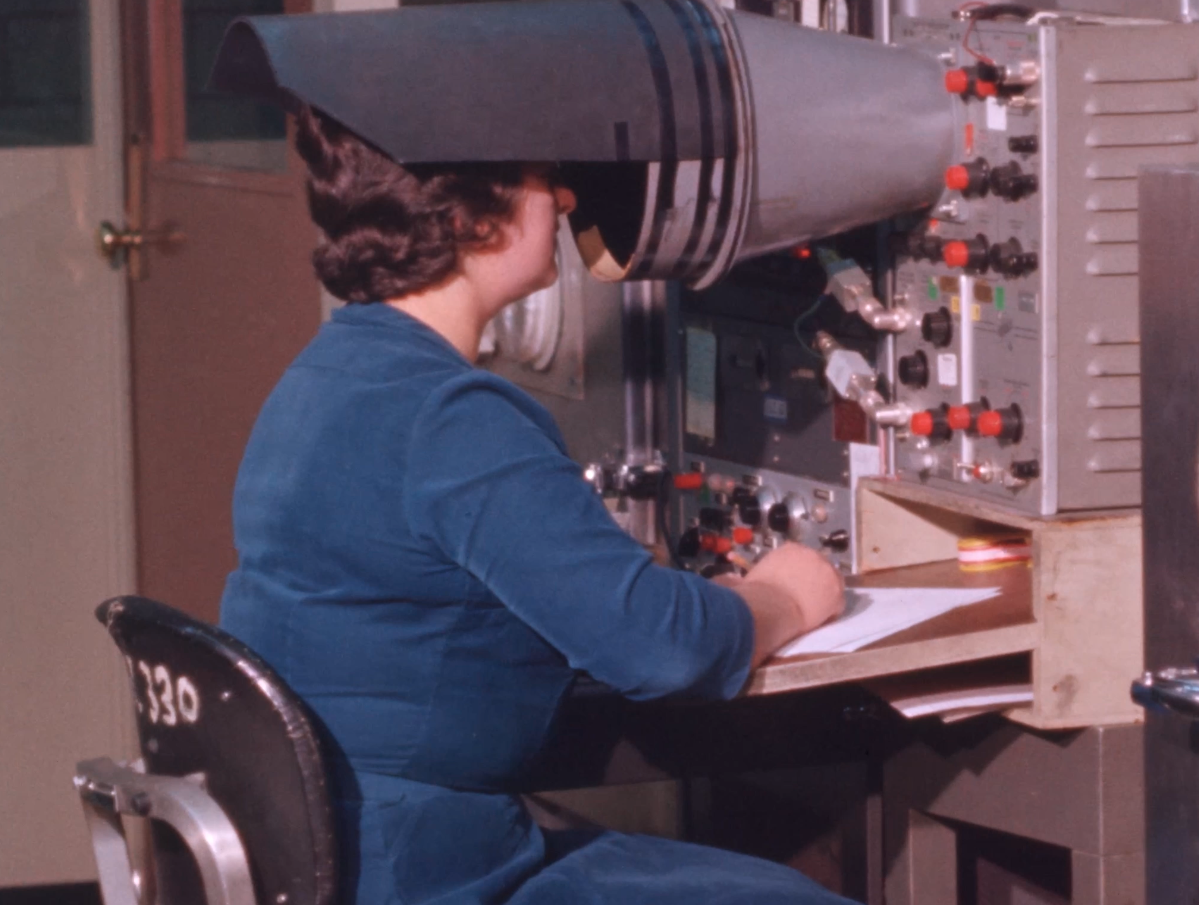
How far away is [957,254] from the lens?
167 cm

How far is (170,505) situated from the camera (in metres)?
2.98

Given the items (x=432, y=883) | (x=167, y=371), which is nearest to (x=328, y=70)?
(x=432, y=883)

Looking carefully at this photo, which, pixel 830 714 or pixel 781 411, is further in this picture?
pixel 781 411

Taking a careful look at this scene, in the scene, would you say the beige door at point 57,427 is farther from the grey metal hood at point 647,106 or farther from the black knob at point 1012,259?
the black knob at point 1012,259

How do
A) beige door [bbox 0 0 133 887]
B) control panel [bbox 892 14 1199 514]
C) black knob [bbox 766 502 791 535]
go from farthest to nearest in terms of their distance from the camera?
beige door [bbox 0 0 133 887] < black knob [bbox 766 502 791 535] < control panel [bbox 892 14 1199 514]

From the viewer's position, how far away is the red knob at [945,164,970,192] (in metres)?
1.65

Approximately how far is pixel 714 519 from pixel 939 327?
54cm

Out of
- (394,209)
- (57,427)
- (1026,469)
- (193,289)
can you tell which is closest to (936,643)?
(1026,469)

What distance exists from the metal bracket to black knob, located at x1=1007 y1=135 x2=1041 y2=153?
38.0 inches

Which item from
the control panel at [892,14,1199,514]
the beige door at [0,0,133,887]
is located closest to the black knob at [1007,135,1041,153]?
the control panel at [892,14,1199,514]

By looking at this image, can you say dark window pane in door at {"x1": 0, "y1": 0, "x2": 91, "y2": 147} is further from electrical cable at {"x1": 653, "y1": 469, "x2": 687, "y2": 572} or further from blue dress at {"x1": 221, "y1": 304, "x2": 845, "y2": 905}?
blue dress at {"x1": 221, "y1": 304, "x2": 845, "y2": 905}

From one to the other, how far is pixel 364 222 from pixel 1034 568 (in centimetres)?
73

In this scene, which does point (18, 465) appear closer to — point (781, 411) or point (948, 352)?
point (781, 411)

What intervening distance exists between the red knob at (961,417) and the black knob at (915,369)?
0.26 feet
